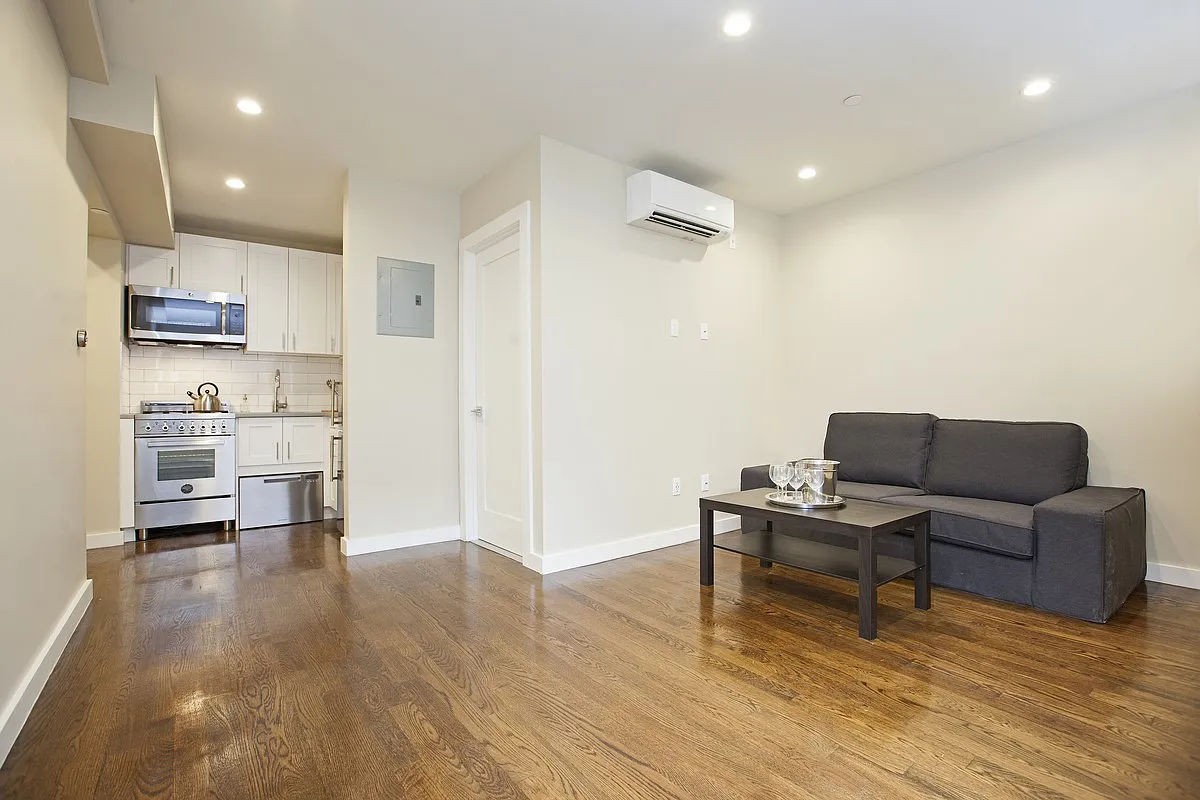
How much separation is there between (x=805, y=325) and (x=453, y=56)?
327cm

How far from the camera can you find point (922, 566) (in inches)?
108

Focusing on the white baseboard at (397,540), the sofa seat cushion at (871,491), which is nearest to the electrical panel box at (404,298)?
the white baseboard at (397,540)

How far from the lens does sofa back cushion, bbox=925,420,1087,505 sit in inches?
126

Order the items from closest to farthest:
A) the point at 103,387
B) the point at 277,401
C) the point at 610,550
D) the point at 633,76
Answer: the point at 633,76, the point at 610,550, the point at 103,387, the point at 277,401

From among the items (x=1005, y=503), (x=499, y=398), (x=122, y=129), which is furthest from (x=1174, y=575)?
(x=122, y=129)

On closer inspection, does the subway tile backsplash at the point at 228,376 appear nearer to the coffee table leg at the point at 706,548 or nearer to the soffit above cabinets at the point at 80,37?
→ the soffit above cabinets at the point at 80,37

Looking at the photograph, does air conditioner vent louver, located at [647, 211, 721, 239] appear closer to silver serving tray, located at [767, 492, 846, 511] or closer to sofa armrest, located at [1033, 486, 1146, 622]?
silver serving tray, located at [767, 492, 846, 511]

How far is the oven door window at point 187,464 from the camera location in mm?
4574

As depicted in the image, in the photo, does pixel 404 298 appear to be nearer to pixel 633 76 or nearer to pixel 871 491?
pixel 633 76

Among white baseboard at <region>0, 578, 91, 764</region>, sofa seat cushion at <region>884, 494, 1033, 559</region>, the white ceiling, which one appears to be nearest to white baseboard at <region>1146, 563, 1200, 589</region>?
sofa seat cushion at <region>884, 494, 1033, 559</region>

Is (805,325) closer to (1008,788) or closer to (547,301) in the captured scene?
(547,301)

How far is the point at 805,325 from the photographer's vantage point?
189 inches

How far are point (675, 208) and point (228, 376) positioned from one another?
Answer: 4.23 m

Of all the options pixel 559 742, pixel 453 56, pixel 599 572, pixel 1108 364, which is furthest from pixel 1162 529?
pixel 453 56
